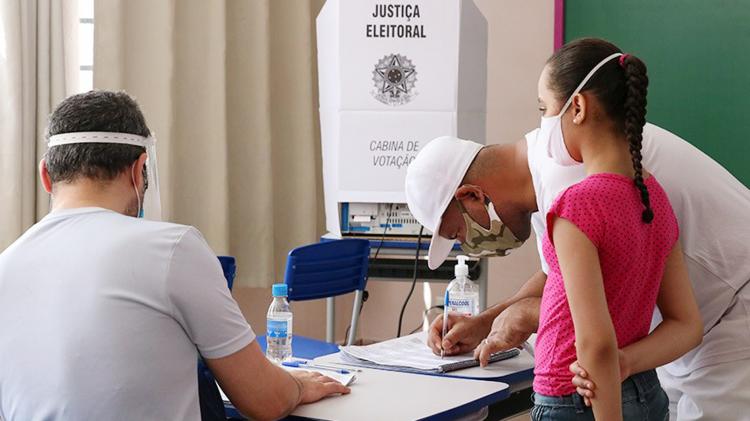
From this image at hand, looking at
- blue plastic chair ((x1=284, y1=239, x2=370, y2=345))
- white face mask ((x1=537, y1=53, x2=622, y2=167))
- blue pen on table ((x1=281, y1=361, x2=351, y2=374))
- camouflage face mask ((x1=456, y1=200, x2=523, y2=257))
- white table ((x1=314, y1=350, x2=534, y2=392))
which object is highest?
white face mask ((x1=537, y1=53, x2=622, y2=167))

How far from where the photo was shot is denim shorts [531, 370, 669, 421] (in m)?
1.57

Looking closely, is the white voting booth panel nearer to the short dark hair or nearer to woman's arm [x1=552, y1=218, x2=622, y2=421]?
the short dark hair

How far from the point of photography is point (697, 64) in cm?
360

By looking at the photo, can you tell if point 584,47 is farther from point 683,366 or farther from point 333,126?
point 333,126

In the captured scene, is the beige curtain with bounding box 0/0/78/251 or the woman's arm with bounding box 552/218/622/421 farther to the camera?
the beige curtain with bounding box 0/0/78/251

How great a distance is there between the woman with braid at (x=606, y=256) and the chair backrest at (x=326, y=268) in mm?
1732

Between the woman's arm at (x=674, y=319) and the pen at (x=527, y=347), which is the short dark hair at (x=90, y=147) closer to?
the woman's arm at (x=674, y=319)

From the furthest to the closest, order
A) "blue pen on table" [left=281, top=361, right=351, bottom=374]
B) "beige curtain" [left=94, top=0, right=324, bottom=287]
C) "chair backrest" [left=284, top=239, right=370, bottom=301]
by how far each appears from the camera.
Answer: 1. "beige curtain" [left=94, top=0, right=324, bottom=287]
2. "chair backrest" [left=284, top=239, right=370, bottom=301]
3. "blue pen on table" [left=281, top=361, right=351, bottom=374]

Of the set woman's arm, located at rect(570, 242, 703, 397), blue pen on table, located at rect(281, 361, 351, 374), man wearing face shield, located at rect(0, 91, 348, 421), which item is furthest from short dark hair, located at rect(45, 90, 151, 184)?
woman's arm, located at rect(570, 242, 703, 397)

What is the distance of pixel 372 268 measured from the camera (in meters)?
3.73

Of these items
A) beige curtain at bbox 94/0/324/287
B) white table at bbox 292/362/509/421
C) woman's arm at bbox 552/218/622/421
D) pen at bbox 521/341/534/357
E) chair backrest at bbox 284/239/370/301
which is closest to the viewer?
woman's arm at bbox 552/218/622/421

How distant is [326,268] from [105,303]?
1884mm

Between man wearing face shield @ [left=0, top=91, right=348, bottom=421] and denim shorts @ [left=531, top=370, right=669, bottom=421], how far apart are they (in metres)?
0.54

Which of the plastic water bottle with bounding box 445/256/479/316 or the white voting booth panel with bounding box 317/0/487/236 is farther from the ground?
the white voting booth panel with bounding box 317/0/487/236
